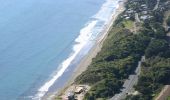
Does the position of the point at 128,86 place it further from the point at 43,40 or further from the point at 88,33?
the point at 88,33

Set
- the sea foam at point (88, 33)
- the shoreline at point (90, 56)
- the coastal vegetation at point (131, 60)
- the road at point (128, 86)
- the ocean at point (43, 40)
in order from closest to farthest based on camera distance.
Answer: the road at point (128, 86) → the coastal vegetation at point (131, 60) → the shoreline at point (90, 56) → the sea foam at point (88, 33) → the ocean at point (43, 40)

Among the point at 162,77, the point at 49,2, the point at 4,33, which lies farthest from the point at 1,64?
the point at 49,2

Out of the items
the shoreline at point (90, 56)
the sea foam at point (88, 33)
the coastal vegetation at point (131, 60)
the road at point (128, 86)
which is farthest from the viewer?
the sea foam at point (88, 33)

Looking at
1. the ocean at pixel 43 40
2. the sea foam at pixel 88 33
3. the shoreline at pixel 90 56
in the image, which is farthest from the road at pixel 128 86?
the sea foam at pixel 88 33

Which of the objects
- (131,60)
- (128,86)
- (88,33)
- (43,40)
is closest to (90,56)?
(131,60)

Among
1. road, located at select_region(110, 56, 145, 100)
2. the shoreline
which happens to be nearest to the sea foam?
the shoreline

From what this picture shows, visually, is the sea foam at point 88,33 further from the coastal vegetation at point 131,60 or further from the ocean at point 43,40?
the coastal vegetation at point 131,60
